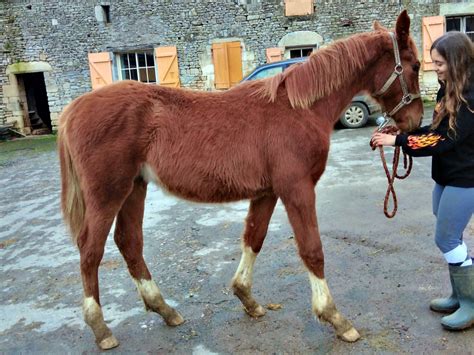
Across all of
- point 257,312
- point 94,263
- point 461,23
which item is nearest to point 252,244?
point 257,312

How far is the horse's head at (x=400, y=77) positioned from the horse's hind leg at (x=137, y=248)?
174cm

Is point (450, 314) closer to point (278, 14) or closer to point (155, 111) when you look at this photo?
point (155, 111)

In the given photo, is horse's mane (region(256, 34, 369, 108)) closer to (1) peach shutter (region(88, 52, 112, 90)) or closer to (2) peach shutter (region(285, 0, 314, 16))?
(2) peach shutter (region(285, 0, 314, 16))

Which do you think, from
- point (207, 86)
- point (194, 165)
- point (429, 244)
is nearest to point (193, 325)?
point (194, 165)

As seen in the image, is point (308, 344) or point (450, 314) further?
point (450, 314)

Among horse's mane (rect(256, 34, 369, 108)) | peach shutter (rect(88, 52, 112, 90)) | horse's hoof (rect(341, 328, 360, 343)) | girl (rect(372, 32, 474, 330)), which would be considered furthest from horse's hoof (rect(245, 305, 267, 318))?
peach shutter (rect(88, 52, 112, 90))

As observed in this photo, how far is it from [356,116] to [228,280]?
8.12m

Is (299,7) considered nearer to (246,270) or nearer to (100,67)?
(100,67)

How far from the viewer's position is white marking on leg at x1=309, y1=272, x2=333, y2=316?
265cm

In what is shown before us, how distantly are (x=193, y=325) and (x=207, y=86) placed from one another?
12.3 meters

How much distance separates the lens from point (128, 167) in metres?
2.65

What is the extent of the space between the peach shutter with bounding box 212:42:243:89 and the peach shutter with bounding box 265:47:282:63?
962 millimetres

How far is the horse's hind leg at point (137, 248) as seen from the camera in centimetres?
296

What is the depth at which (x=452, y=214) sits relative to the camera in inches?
99.0
